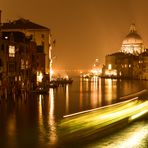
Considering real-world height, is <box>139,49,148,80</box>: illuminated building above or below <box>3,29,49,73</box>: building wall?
below

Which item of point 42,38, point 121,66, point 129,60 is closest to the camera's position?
point 42,38

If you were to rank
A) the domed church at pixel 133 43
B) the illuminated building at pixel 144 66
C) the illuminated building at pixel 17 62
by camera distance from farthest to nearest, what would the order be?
the domed church at pixel 133 43
the illuminated building at pixel 144 66
the illuminated building at pixel 17 62

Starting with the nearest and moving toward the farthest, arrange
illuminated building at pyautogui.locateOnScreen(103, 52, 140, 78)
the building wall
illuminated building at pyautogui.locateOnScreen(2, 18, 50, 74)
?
illuminated building at pyautogui.locateOnScreen(2, 18, 50, 74), the building wall, illuminated building at pyautogui.locateOnScreen(103, 52, 140, 78)


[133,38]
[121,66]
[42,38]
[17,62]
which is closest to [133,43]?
[133,38]

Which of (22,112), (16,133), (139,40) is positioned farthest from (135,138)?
(139,40)

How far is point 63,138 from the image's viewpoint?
57.0ft

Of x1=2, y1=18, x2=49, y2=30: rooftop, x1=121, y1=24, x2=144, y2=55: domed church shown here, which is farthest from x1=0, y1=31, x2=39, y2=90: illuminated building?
x1=121, y1=24, x2=144, y2=55: domed church

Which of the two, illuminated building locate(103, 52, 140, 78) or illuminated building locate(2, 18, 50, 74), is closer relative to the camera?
illuminated building locate(2, 18, 50, 74)

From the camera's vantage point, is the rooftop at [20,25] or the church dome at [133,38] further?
the church dome at [133,38]

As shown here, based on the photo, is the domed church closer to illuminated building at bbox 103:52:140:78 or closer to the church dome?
the church dome

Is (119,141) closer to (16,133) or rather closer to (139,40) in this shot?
(16,133)

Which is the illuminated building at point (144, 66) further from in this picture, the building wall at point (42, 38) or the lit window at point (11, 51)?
the lit window at point (11, 51)

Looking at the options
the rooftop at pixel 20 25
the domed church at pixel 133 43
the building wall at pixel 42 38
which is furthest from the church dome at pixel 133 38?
the rooftop at pixel 20 25

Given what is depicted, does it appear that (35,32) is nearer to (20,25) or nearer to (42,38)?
(42,38)
